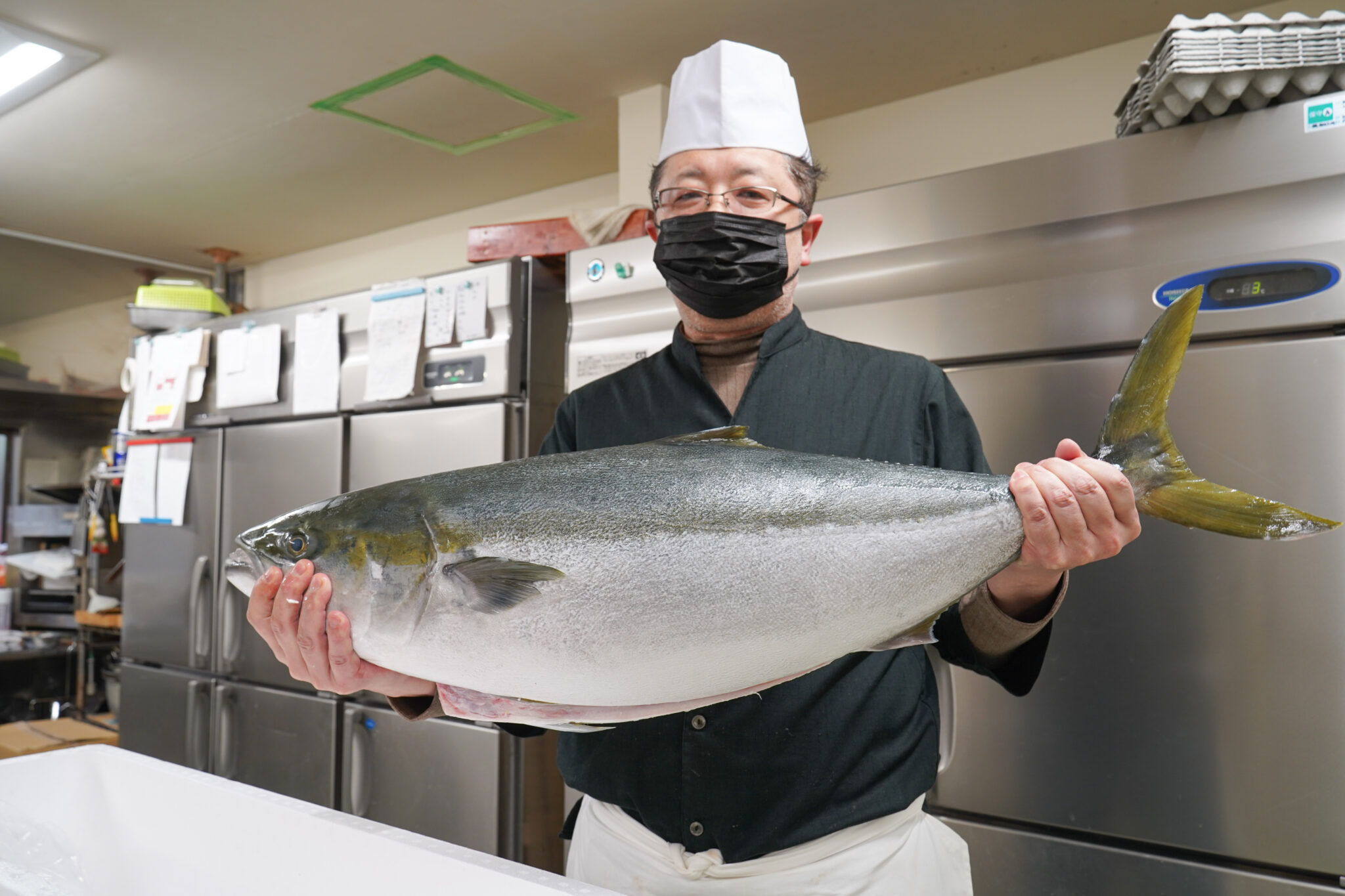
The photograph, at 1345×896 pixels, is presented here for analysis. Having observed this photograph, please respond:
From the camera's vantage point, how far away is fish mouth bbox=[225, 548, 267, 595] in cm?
95

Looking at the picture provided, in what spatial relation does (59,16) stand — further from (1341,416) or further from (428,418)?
(1341,416)

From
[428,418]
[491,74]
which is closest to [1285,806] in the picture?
[428,418]

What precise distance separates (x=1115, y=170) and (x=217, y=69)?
9.74 feet

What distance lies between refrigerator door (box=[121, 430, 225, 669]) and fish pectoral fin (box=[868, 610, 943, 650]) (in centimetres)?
326

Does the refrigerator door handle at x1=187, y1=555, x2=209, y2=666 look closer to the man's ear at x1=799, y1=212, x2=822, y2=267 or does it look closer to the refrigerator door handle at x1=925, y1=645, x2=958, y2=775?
the refrigerator door handle at x1=925, y1=645, x2=958, y2=775

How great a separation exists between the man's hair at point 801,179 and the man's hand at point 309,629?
811 mm

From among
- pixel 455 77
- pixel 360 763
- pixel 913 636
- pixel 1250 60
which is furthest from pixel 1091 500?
pixel 455 77

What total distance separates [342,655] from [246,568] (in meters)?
0.16

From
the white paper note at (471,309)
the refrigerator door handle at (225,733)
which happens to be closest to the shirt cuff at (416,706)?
the white paper note at (471,309)

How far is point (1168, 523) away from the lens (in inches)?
70.2

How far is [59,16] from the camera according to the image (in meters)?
2.71

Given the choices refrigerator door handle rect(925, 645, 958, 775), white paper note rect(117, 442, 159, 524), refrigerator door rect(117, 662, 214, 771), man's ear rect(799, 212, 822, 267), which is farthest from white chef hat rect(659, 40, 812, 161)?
white paper note rect(117, 442, 159, 524)

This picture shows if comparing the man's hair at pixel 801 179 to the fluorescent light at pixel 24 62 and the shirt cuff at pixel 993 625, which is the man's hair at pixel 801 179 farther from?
the fluorescent light at pixel 24 62

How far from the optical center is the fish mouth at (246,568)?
95 cm
